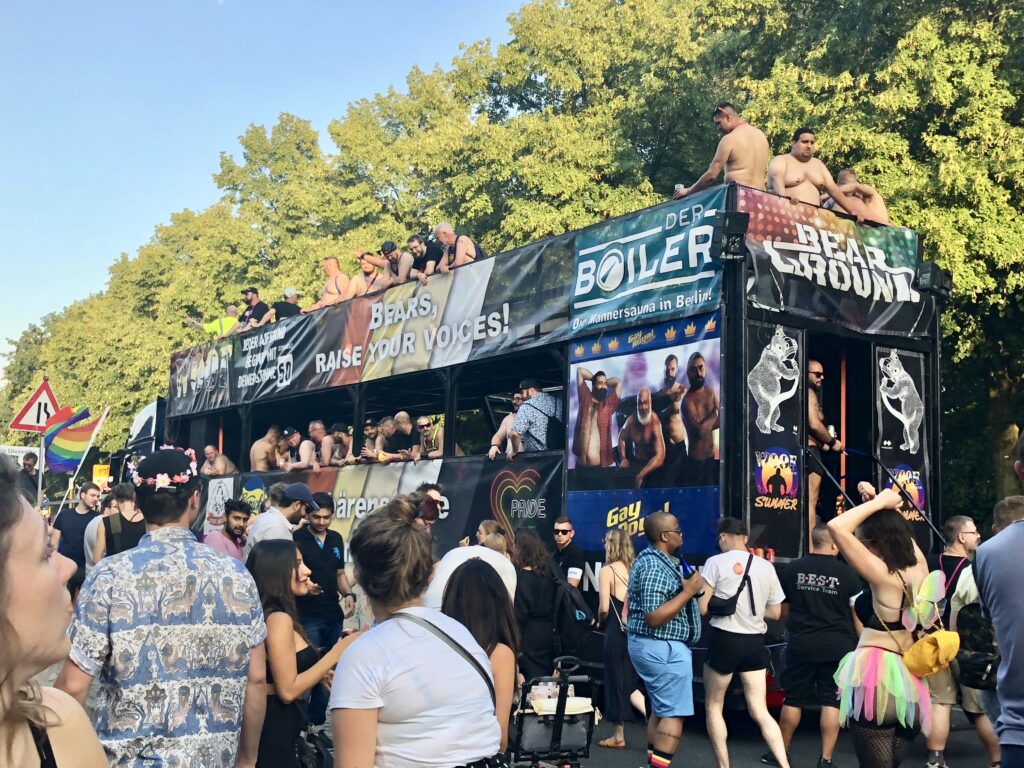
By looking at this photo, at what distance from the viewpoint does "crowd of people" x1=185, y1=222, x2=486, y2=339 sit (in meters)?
12.8

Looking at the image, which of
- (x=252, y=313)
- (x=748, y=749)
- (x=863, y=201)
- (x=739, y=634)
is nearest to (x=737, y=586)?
(x=739, y=634)

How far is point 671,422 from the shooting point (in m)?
9.20

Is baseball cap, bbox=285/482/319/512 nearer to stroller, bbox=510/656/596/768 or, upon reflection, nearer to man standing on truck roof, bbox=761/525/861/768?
stroller, bbox=510/656/596/768

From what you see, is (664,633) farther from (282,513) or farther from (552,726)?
(282,513)

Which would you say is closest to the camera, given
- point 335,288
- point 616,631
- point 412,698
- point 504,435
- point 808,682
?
point 412,698

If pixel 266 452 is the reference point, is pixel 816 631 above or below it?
below

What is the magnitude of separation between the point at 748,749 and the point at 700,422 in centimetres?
258

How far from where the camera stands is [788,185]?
9.99 meters

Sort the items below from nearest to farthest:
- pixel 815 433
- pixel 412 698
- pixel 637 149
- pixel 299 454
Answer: pixel 412 698 → pixel 815 433 → pixel 299 454 → pixel 637 149

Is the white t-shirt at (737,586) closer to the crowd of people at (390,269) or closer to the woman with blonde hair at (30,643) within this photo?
the crowd of people at (390,269)

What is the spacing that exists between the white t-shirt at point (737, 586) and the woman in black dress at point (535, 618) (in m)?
1.12

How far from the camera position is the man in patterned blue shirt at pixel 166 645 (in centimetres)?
336

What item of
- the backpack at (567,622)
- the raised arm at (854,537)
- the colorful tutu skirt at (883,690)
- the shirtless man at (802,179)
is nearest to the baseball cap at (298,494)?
the backpack at (567,622)

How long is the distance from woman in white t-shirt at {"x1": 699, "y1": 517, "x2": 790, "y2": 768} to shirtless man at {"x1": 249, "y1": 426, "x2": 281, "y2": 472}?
9.95 m
